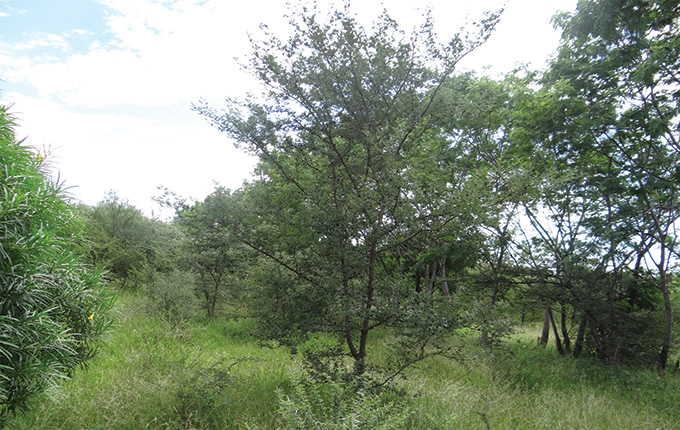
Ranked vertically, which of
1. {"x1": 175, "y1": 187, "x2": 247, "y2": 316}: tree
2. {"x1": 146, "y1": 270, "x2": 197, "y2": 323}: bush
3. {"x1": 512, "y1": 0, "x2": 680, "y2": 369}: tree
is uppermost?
{"x1": 512, "y1": 0, "x2": 680, "y2": 369}: tree

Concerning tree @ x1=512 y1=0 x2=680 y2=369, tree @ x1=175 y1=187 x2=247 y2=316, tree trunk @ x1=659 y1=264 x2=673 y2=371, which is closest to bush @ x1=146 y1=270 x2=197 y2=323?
tree @ x1=175 y1=187 x2=247 y2=316

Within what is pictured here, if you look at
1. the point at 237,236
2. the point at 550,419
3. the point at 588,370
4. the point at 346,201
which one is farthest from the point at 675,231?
the point at 237,236

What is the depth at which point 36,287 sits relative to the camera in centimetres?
249

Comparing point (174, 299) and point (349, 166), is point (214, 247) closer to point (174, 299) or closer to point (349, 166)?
point (349, 166)

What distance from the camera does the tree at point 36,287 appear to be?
2400 mm

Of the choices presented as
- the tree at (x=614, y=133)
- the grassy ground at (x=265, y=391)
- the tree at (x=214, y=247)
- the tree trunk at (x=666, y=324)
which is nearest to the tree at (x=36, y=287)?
the grassy ground at (x=265, y=391)

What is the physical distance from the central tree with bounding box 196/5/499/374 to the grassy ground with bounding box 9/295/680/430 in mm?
890

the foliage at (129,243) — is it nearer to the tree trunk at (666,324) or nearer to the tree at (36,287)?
the tree at (36,287)

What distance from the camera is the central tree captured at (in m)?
4.31

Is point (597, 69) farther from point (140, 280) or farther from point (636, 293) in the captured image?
point (140, 280)

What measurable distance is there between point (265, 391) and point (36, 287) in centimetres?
312

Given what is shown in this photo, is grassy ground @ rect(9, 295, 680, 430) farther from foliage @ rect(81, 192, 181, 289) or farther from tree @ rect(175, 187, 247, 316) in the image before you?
foliage @ rect(81, 192, 181, 289)

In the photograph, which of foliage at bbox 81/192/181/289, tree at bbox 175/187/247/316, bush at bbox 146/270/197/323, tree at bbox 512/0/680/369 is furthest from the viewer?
foliage at bbox 81/192/181/289

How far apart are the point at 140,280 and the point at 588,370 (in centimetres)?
1336
